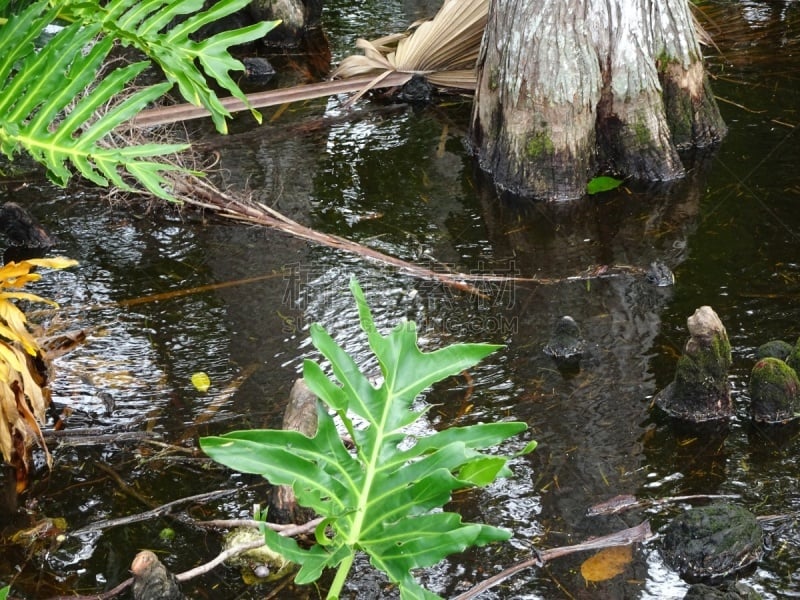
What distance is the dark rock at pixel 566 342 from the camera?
475 centimetres

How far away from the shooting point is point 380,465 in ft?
8.37

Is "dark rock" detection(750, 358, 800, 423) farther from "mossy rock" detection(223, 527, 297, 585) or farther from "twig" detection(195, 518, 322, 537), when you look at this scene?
"mossy rock" detection(223, 527, 297, 585)

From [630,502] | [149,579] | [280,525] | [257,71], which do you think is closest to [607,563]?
[630,502]

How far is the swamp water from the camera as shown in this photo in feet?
12.3

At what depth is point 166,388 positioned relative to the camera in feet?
15.3

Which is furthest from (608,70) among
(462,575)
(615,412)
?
(462,575)

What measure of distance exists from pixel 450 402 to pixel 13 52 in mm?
2346

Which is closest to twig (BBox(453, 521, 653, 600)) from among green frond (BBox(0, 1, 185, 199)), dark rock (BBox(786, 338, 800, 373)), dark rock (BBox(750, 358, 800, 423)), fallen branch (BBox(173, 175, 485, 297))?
dark rock (BBox(750, 358, 800, 423))

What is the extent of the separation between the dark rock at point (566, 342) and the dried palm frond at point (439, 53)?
3.58 meters

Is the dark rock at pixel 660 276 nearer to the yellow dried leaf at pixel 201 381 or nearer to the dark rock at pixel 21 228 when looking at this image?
the yellow dried leaf at pixel 201 381

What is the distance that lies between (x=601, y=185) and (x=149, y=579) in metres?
4.21

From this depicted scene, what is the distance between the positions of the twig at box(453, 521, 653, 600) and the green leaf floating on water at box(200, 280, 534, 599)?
1.02 m

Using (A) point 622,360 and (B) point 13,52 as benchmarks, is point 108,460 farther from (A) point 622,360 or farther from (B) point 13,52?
(A) point 622,360

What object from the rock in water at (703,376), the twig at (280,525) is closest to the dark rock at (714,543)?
the rock in water at (703,376)
